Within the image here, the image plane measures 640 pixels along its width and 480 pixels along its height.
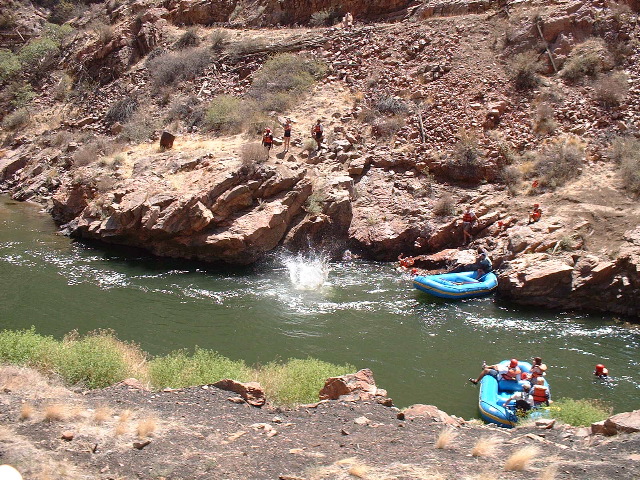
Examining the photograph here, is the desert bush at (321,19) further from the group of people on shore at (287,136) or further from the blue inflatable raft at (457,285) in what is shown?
the blue inflatable raft at (457,285)

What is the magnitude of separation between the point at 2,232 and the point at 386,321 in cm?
1393

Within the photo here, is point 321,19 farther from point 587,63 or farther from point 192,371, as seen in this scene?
point 192,371

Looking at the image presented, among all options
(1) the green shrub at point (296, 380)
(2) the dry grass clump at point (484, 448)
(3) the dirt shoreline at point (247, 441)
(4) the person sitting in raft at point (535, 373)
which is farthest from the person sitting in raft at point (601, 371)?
(2) the dry grass clump at point (484, 448)

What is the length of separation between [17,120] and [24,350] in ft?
75.3

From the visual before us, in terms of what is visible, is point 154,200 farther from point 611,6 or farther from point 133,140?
point 611,6

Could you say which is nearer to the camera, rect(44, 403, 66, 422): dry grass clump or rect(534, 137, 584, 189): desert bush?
rect(44, 403, 66, 422): dry grass clump

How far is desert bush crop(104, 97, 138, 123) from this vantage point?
25844 millimetres

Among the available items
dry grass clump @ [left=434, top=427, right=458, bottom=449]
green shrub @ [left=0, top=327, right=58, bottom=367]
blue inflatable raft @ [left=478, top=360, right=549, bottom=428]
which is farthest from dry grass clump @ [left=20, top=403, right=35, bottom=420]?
blue inflatable raft @ [left=478, top=360, right=549, bottom=428]

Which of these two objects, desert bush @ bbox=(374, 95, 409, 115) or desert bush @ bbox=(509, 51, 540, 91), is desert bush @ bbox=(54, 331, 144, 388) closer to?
desert bush @ bbox=(374, 95, 409, 115)

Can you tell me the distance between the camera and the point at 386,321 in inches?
536

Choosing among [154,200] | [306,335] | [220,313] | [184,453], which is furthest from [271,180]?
[184,453]

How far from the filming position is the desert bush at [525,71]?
20922 mm

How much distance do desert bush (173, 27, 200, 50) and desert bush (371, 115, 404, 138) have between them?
12855 millimetres

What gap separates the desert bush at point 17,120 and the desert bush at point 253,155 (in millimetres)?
16116
